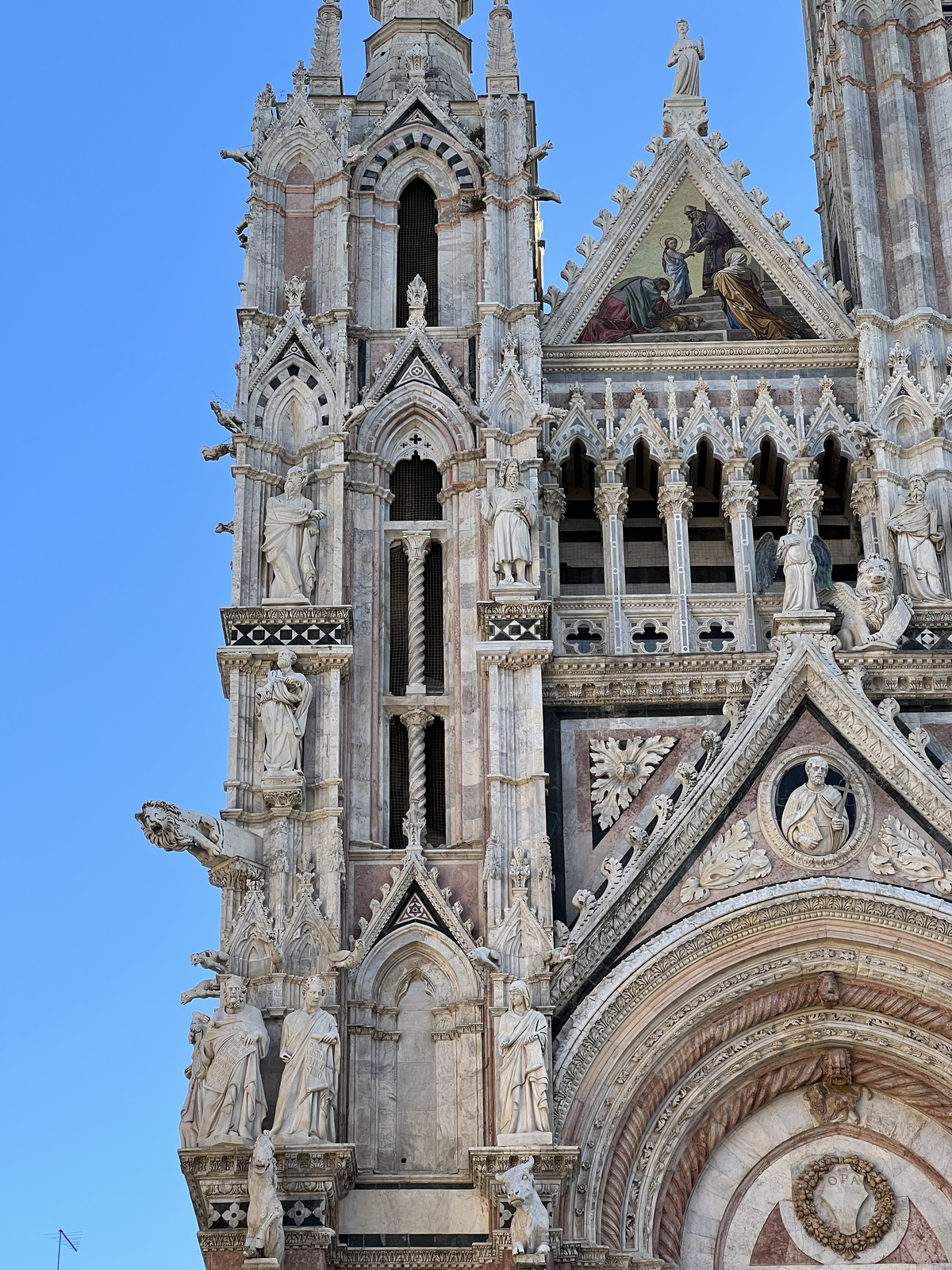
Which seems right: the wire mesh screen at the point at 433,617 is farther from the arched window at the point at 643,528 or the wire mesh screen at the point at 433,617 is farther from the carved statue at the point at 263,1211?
the carved statue at the point at 263,1211

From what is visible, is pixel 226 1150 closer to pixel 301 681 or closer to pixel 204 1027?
pixel 204 1027

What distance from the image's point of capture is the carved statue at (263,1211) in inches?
754

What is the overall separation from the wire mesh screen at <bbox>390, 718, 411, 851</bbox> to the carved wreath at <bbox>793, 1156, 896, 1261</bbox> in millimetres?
4512

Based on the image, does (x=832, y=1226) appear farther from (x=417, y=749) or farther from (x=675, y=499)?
(x=675, y=499)

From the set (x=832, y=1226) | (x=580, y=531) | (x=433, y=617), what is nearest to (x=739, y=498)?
(x=580, y=531)

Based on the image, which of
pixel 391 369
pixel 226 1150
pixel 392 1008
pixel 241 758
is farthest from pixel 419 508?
pixel 226 1150

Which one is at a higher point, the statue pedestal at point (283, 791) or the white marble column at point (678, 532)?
the white marble column at point (678, 532)

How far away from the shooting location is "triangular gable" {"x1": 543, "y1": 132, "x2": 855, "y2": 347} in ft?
84.0

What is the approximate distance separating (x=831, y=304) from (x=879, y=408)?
1807 mm

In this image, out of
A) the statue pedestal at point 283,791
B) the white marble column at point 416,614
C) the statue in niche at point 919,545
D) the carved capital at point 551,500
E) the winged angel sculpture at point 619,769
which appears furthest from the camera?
the carved capital at point 551,500

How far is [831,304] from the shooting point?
25625 mm

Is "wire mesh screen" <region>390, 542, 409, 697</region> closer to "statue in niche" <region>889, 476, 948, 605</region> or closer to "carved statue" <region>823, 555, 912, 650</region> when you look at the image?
"carved statue" <region>823, 555, 912, 650</region>

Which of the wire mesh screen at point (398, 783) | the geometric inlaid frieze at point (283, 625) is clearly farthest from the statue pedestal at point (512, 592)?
the wire mesh screen at point (398, 783)

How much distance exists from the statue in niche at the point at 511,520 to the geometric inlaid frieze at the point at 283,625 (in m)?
1.54
